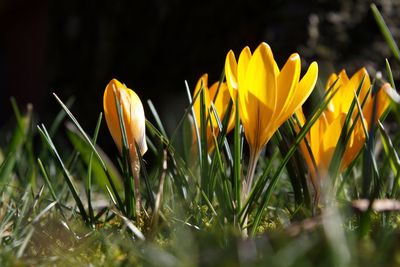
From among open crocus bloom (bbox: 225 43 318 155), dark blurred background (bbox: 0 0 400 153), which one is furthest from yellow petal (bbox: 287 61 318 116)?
dark blurred background (bbox: 0 0 400 153)

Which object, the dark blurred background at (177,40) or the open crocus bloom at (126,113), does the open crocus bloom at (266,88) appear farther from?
the dark blurred background at (177,40)

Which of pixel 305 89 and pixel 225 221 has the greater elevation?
pixel 305 89

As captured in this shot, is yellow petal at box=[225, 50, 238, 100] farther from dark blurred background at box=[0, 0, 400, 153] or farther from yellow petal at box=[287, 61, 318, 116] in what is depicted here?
dark blurred background at box=[0, 0, 400, 153]

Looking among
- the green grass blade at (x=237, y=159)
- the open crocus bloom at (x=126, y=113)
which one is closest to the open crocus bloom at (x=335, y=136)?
the green grass blade at (x=237, y=159)

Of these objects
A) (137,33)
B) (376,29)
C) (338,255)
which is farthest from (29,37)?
(338,255)

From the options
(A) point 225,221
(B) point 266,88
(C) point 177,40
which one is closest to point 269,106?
(B) point 266,88

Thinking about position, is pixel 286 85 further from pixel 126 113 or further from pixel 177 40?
pixel 177 40

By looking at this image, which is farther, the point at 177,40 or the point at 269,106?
the point at 177,40

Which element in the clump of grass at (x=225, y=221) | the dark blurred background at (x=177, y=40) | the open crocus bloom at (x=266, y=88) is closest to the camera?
the clump of grass at (x=225, y=221)
